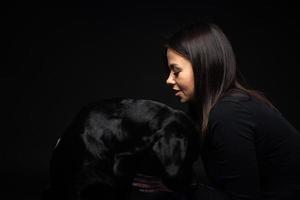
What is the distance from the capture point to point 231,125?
1572 mm

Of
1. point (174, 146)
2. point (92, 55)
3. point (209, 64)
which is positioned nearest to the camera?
point (174, 146)

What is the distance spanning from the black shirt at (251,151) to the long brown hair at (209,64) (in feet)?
0.20

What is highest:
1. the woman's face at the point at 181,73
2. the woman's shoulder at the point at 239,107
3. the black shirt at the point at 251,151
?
A: the woman's face at the point at 181,73

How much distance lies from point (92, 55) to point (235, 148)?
1854 millimetres

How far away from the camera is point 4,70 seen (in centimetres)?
328

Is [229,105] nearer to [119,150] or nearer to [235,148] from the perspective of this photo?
[235,148]

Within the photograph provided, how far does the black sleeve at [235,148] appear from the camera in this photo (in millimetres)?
1576

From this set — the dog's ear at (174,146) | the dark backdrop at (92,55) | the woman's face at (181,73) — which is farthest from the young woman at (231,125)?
the dark backdrop at (92,55)

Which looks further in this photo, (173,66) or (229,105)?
(173,66)

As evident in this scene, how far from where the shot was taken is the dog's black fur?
1.50 metres

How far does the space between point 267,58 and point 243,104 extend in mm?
1817

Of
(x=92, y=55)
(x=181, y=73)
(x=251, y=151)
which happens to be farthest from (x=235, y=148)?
(x=92, y=55)

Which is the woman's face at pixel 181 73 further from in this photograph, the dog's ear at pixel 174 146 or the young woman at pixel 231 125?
the dog's ear at pixel 174 146

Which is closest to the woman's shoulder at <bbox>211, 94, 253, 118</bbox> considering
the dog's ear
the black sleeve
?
the black sleeve
